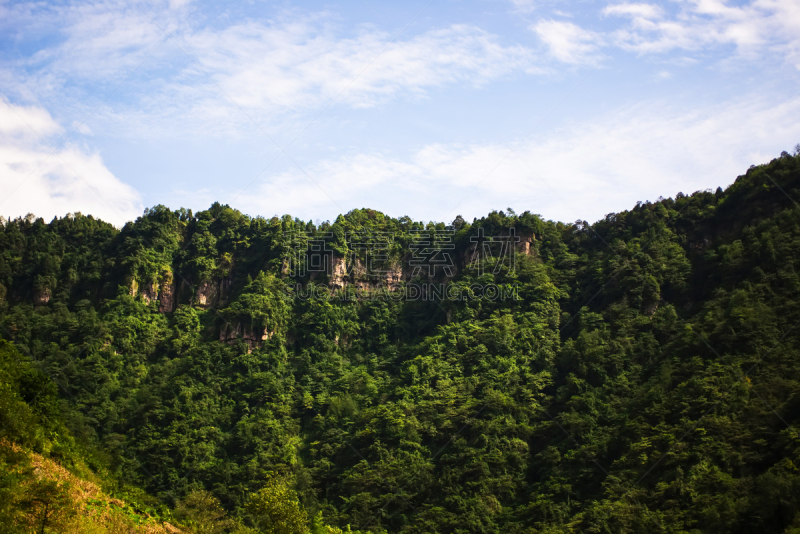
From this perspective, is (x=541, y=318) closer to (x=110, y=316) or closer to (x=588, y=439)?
(x=588, y=439)

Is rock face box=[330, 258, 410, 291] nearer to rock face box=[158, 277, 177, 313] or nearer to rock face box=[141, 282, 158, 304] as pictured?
rock face box=[158, 277, 177, 313]

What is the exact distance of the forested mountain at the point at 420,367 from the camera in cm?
3741

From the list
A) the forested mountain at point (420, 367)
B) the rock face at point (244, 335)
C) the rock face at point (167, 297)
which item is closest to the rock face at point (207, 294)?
the forested mountain at point (420, 367)

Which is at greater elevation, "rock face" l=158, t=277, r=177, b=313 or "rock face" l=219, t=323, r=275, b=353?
"rock face" l=158, t=277, r=177, b=313

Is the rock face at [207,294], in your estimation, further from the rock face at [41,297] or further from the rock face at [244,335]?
the rock face at [41,297]

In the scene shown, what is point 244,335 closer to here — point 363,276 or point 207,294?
point 207,294

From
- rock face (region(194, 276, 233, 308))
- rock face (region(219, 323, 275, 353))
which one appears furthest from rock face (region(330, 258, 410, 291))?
rock face (region(194, 276, 233, 308))

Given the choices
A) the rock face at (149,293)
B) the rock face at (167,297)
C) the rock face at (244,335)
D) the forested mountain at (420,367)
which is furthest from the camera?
the rock face at (167,297)

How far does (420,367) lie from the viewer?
5597 centimetres

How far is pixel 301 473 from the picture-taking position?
4753 cm

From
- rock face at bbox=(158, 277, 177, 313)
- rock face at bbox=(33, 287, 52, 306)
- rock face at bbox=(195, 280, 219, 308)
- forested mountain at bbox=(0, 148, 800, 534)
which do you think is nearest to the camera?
forested mountain at bbox=(0, 148, 800, 534)

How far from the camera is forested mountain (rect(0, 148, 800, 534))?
37406 millimetres

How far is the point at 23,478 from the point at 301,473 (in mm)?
24120

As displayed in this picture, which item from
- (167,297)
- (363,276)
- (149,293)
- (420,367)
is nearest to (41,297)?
(149,293)
